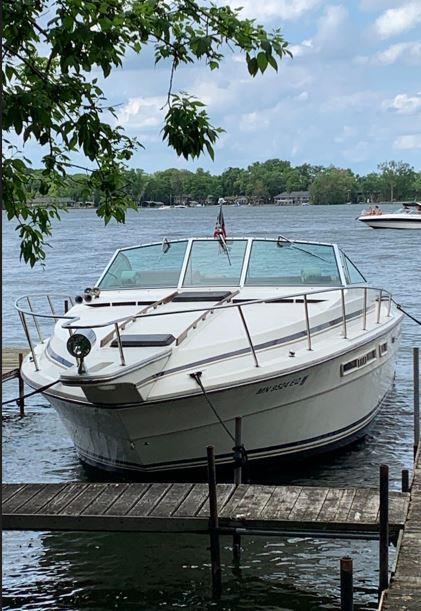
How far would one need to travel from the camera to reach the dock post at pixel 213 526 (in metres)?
6.54

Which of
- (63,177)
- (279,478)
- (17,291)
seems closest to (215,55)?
(63,177)

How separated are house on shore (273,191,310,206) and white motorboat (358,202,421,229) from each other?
10929cm

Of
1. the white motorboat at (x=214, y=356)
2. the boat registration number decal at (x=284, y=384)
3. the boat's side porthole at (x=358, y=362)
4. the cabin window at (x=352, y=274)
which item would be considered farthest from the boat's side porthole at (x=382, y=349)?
the boat registration number decal at (x=284, y=384)

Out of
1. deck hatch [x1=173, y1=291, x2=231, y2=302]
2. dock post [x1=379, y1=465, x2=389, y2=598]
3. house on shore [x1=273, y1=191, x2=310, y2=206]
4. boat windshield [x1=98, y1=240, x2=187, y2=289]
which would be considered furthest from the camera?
house on shore [x1=273, y1=191, x2=310, y2=206]

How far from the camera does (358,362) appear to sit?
10.3m

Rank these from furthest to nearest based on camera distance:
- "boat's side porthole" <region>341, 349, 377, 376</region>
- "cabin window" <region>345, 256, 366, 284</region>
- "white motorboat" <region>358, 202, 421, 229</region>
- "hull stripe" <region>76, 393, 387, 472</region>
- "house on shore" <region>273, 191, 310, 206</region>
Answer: "house on shore" <region>273, 191, 310, 206</region>, "white motorboat" <region>358, 202, 421, 229</region>, "cabin window" <region>345, 256, 366, 284</region>, "boat's side porthole" <region>341, 349, 377, 376</region>, "hull stripe" <region>76, 393, 387, 472</region>

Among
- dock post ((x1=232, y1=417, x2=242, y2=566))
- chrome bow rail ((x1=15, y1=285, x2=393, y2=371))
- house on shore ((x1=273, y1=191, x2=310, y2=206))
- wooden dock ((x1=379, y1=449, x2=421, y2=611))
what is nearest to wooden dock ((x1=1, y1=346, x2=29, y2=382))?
chrome bow rail ((x1=15, y1=285, x2=393, y2=371))

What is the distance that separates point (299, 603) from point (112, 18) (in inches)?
190

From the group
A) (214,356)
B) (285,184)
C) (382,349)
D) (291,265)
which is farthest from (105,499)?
(285,184)

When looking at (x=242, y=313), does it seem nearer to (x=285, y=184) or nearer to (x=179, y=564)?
(x=179, y=564)

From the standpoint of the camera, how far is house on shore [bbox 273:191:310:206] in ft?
627

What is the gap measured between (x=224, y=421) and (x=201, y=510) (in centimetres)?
203

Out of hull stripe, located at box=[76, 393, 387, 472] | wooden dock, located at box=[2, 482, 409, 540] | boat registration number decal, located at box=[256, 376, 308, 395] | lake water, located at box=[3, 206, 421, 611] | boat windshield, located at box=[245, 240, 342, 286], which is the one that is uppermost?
boat windshield, located at box=[245, 240, 342, 286]

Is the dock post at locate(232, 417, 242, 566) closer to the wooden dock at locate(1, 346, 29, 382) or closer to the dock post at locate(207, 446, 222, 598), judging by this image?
the dock post at locate(207, 446, 222, 598)
